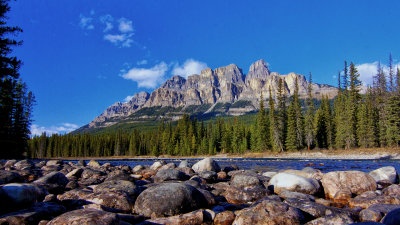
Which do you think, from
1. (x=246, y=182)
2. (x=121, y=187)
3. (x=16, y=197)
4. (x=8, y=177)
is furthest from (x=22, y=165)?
(x=246, y=182)

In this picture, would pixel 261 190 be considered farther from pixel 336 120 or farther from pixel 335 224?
pixel 336 120

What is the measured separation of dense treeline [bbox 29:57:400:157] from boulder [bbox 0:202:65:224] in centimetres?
5619

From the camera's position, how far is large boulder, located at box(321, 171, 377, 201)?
10031 mm

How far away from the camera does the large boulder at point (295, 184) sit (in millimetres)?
10102

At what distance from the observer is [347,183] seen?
10.3 metres

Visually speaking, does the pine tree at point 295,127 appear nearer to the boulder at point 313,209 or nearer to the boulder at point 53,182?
the boulder at point 313,209

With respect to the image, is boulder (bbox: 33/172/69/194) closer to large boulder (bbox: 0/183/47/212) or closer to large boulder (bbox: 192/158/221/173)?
large boulder (bbox: 0/183/47/212)

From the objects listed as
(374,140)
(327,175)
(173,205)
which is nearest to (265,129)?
(374,140)

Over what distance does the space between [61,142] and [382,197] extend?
11616 centimetres

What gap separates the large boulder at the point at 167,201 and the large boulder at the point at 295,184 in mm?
4473

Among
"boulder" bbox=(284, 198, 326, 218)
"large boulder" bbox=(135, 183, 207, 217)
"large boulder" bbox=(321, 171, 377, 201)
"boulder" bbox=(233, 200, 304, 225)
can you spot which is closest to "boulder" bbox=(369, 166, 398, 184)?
"large boulder" bbox=(321, 171, 377, 201)

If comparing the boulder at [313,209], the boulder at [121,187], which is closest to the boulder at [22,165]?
the boulder at [121,187]

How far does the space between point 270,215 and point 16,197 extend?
713cm

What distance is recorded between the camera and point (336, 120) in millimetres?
61094
